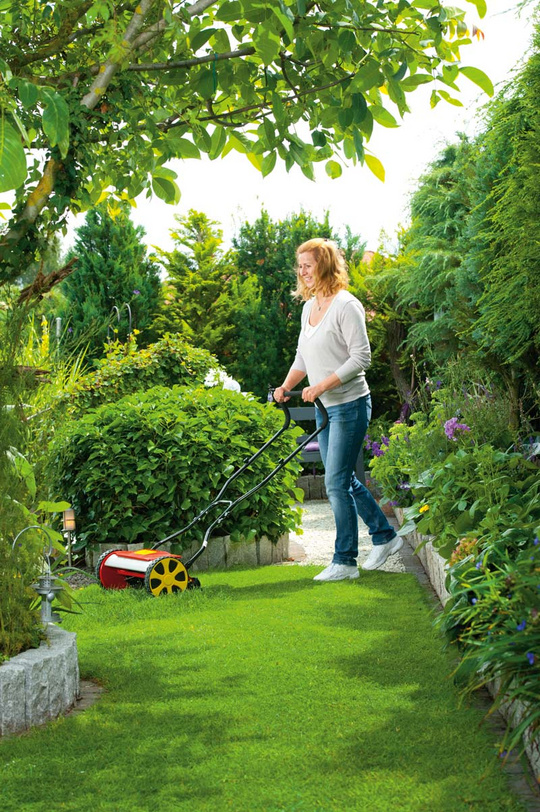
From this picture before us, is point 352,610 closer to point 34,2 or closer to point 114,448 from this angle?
point 114,448

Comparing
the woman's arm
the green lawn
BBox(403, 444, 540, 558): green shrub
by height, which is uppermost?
the woman's arm

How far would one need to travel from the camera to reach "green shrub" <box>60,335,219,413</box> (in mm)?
8375

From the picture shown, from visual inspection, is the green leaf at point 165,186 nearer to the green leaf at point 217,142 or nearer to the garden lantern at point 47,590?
the green leaf at point 217,142

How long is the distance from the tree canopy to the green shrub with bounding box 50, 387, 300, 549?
7.98 feet

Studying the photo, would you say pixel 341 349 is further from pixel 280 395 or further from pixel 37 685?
pixel 37 685

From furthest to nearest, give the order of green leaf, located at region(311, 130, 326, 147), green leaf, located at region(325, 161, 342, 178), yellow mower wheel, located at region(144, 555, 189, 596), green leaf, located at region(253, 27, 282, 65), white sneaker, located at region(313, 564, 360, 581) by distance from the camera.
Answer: white sneaker, located at region(313, 564, 360, 581)
yellow mower wheel, located at region(144, 555, 189, 596)
green leaf, located at region(325, 161, 342, 178)
green leaf, located at region(311, 130, 326, 147)
green leaf, located at region(253, 27, 282, 65)

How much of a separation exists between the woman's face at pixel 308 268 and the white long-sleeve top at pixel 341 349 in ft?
0.66

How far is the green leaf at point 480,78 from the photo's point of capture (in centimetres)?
309

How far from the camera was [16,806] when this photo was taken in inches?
92.2

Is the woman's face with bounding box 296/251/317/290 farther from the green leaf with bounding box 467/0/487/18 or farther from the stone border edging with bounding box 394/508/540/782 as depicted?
the green leaf with bounding box 467/0/487/18

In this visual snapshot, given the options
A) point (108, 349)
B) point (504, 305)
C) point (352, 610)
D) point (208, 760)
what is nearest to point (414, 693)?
point (208, 760)

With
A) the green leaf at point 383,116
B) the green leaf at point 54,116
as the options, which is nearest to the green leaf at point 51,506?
the green leaf at point 54,116

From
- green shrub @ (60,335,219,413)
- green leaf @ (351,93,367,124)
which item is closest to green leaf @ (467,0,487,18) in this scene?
green leaf @ (351,93,367,124)

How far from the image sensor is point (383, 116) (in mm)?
3484
